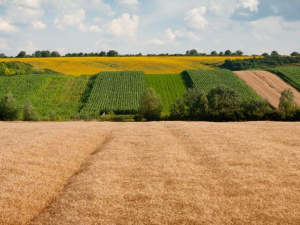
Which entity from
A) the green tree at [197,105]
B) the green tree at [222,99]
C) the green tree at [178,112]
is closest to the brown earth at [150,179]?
the green tree at [197,105]

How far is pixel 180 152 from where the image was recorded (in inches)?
708

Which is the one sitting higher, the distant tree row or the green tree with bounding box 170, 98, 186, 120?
the distant tree row

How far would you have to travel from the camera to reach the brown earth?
1086 centimetres

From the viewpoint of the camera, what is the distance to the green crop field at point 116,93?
6538 centimetres

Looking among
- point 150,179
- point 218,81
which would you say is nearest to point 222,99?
point 218,81

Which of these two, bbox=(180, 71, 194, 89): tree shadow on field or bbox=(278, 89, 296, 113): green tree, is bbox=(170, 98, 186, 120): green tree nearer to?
bbox=(278, 89, 296, 113): green tree

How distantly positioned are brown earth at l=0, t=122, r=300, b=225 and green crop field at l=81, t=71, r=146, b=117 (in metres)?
43.3

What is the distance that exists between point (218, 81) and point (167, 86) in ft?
45.7

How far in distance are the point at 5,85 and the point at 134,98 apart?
3352 centimetres

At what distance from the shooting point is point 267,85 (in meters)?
80.1

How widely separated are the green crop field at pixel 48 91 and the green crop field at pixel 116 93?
3479 millimetres

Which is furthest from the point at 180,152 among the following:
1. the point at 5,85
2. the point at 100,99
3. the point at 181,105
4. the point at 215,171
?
the point at 5,85

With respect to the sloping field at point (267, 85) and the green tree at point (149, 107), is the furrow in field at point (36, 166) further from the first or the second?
the sloping field at point (267, 85)

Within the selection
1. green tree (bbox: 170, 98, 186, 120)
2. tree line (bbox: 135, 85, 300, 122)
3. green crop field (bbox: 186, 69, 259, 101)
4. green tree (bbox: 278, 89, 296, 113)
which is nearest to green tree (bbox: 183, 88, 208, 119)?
tree line (bbox: 135, 85, 300, 122)
